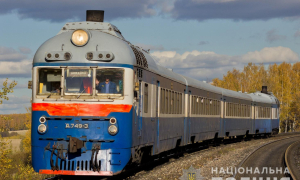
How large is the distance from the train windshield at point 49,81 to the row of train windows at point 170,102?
170 inches

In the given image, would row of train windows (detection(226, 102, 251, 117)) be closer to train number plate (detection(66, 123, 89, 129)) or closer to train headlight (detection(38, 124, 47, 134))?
train number plate (detection(66, 123, 89, 129))

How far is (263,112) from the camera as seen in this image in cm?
3622

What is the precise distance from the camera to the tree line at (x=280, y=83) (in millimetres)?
75688

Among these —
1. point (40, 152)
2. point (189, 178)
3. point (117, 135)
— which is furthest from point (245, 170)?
point (40, 152)

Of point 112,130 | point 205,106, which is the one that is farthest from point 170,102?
point 205,106

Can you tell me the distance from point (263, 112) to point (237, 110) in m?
7.71

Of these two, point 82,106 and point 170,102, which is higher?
point 170,102

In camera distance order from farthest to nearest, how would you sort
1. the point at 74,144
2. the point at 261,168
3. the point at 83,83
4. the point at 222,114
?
1. the point at 222,114
2. the point at 261,168
3. the point at 83,83
4. the point at 74,144

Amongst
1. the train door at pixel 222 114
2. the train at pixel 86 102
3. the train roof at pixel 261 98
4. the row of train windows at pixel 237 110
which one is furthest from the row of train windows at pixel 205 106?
the train roof at pixel 261 98

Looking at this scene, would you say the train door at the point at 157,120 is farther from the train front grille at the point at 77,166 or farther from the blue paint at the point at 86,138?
the train front grille at the point at 77,166

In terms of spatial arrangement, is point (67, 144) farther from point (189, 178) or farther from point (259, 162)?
point (259, 162)

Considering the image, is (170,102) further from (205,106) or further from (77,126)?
(205,106)

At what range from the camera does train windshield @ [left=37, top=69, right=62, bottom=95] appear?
32.3 feet

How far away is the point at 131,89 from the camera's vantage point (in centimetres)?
999
